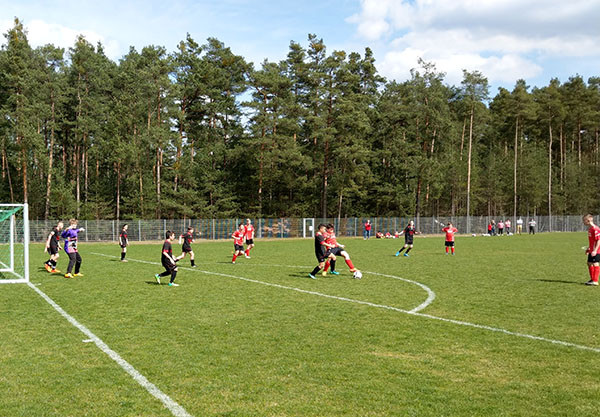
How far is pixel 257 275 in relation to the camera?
17.2m

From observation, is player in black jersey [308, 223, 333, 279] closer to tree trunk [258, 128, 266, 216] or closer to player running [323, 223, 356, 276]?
player running [323, 223, 356, 276]

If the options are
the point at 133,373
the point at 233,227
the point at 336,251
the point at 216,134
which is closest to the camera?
the point at 133,373

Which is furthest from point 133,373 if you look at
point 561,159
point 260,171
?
point 561,159

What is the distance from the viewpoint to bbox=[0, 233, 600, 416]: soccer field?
17.7 ft

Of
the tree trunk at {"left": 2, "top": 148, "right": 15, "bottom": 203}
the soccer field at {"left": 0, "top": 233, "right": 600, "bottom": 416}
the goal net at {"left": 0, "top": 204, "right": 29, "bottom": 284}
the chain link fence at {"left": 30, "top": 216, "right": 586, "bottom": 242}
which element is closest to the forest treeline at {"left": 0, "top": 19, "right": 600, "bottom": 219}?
the tree trunk at {"left": 2, "top": 148, "right": 15, "bottom": 203}

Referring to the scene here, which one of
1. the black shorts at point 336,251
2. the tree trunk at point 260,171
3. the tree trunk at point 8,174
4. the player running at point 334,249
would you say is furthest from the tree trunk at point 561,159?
the tree trunk at point 8,174

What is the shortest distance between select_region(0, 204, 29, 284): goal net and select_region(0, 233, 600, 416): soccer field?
6.18ft

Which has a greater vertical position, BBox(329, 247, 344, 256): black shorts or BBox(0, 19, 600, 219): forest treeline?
BBox(0, 19, 600, 219): forest treeline

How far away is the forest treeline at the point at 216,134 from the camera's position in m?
52.2

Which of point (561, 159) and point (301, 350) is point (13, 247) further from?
point (561, 159)

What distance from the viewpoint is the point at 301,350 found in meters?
7.47

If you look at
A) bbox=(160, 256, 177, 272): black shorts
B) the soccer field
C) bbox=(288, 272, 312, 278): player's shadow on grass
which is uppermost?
bbox=(160, 256, 177, 272): black shorts

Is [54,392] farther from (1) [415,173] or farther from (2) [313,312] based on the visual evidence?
(1) [415,173]

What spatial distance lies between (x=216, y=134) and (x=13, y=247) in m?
41.9
